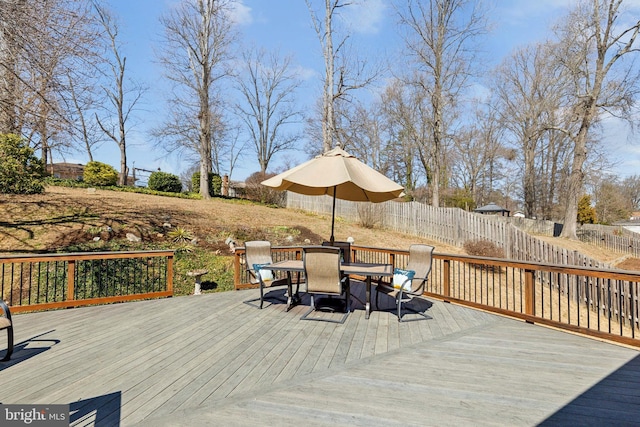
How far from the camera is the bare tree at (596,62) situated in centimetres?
1331

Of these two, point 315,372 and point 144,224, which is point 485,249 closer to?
point 315,372

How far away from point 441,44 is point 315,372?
1612cm

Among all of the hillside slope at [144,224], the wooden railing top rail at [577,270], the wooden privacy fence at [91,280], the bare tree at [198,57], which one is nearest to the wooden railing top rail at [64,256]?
the wooden privacy fence at [91,280]

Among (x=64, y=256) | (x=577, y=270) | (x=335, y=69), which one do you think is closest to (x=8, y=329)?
(x=64, y=256)

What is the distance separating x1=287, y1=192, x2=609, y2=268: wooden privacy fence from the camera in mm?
9008

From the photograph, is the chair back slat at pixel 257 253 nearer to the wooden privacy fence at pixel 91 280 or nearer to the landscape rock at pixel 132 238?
the wooden privacy fence at pixel 91 280

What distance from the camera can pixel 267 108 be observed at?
29.1 meters

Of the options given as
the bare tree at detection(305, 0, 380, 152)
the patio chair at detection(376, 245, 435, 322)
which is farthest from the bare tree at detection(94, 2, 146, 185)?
the patio chair at detection(376, 245, 435, 322)

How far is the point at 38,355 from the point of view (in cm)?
296

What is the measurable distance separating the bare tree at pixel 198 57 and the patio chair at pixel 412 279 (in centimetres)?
1283

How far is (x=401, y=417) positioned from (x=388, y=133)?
24.6 meters

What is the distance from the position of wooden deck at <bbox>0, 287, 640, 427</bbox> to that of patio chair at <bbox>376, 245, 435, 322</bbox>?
0.40 meters

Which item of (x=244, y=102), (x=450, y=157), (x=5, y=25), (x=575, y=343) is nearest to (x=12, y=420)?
(x=575, y=343)

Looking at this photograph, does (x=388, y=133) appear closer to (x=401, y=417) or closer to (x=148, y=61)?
(x=148, y=61)
